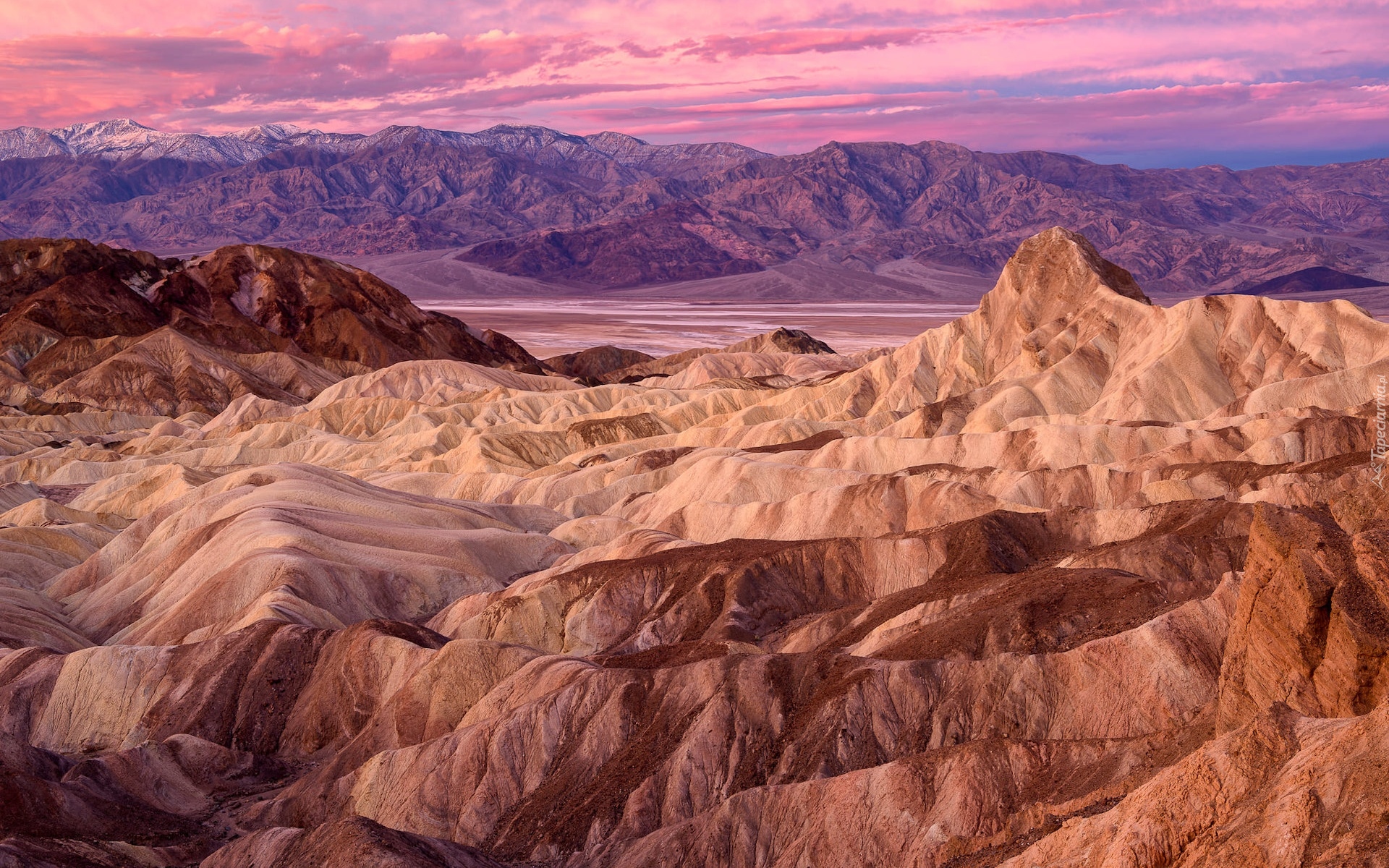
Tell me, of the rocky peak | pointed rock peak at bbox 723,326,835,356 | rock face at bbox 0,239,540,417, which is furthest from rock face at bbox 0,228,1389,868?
pointed rock peak at bbox 723,326,835,356

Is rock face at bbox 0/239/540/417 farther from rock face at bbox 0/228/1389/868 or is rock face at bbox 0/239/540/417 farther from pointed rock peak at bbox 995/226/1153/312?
pointed rock peak at bbox 995/226/1153/312

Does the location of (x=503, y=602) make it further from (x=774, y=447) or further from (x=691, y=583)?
(x=774, y=447)

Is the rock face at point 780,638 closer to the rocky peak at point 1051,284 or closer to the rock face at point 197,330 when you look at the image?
the rocky peak at point 1051,284

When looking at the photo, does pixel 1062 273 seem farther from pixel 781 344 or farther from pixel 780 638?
pixel 781 344

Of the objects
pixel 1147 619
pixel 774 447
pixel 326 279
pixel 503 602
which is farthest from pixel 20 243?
pixel 1147 619

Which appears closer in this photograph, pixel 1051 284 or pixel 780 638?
pixel 780 638

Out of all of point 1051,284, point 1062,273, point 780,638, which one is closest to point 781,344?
point 1051,284
